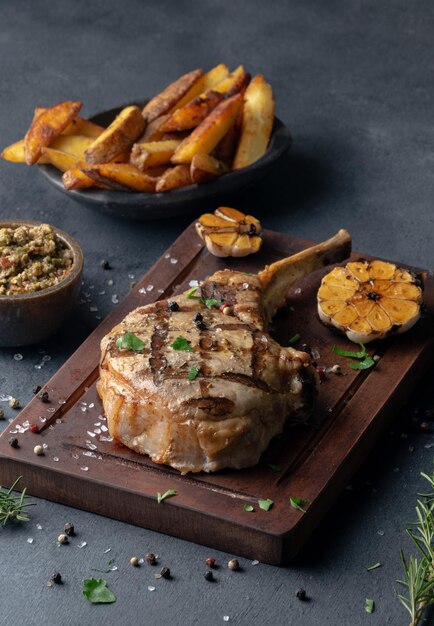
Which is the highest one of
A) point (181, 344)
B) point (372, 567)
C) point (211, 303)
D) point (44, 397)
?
point (181, 344)

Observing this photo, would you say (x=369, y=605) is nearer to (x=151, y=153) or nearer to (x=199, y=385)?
(x=199, y=385)

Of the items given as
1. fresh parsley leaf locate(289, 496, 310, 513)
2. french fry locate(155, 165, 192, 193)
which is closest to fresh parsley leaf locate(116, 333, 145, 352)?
fresh parsley leaf locate(289, 496, 310, 513)

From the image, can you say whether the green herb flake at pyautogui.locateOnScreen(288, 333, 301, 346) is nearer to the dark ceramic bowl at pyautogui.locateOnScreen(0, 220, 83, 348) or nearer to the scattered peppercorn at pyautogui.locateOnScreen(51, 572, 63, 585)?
the dark ceramic bowl at pyautogui.locateOnScreen(0, 220, 83, 348)

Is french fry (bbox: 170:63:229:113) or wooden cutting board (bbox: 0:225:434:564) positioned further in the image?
french fry (bbox: 170:63:229:113)

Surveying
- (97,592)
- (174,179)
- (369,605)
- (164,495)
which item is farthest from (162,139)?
(369,605)

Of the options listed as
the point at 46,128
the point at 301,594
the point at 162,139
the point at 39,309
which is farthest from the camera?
the point at 162,139

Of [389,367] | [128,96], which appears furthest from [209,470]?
[128,96]
